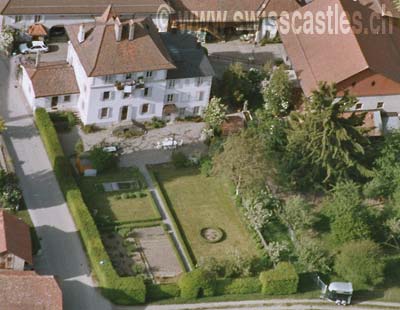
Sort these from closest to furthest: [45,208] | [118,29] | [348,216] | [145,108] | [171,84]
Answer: [348,216] → [45,208] → [118,29] → [171,84] → [145,108]

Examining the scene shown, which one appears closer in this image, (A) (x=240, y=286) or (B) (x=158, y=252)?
(A) (x=240, y=286)

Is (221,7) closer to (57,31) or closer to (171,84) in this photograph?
(171,84)

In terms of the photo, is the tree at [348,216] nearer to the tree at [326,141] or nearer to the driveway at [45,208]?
the tree at [326,141]

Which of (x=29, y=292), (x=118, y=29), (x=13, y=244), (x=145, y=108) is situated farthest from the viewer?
(x=145, y=108)

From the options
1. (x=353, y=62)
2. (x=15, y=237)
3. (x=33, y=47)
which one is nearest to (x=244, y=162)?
(x=353, y=62)

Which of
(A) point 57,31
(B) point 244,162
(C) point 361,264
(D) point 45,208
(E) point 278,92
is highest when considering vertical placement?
(A) point 57,31

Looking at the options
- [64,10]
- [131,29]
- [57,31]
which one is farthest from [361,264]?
[57,31]

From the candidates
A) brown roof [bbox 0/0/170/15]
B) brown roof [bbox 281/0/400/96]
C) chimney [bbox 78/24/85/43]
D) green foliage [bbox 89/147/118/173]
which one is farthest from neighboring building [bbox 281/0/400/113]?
chimney [bbox 78/24/85/43]

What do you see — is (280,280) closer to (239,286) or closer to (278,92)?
(239,286)

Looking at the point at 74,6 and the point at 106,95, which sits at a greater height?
the point at 74,6
